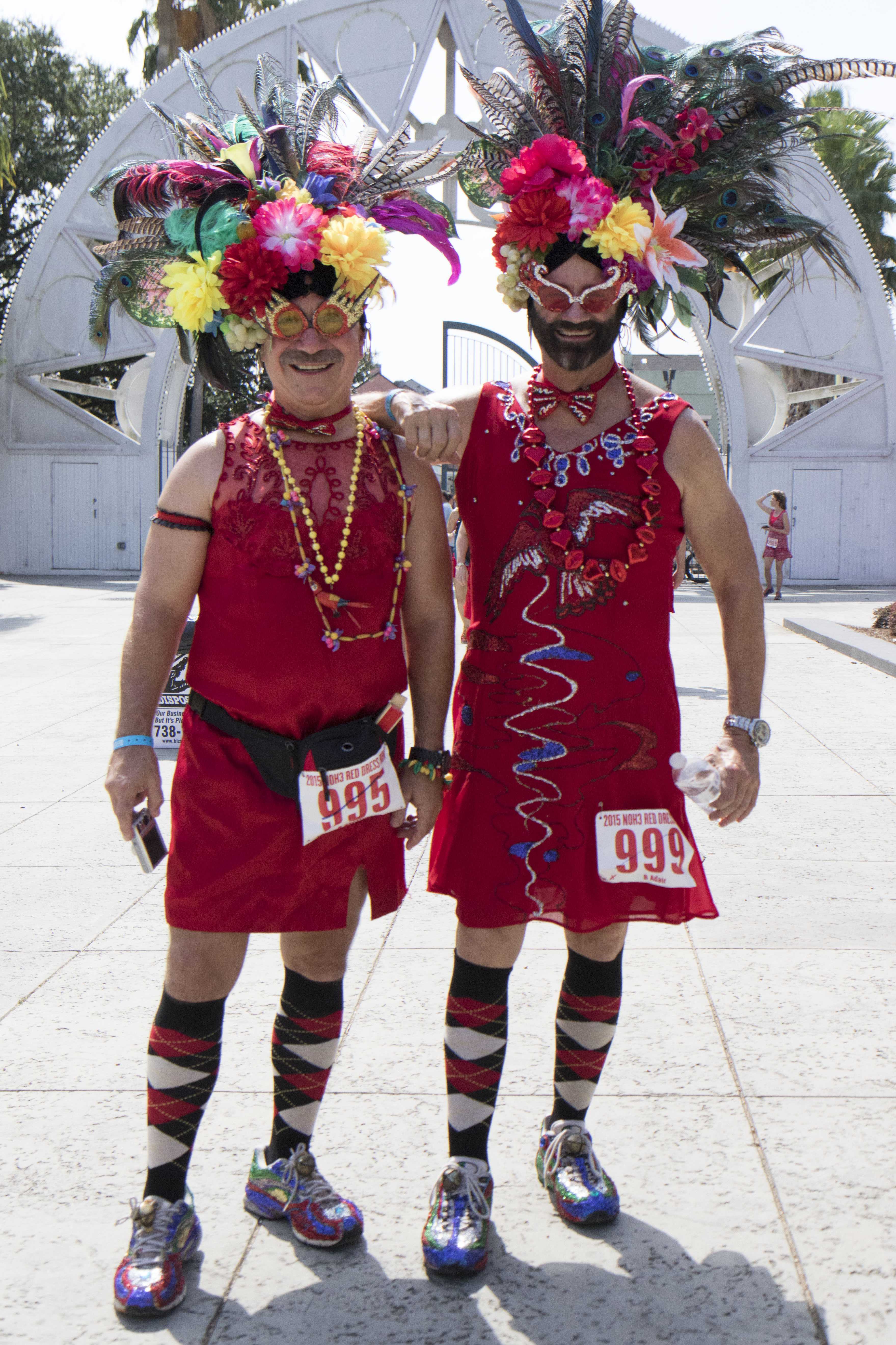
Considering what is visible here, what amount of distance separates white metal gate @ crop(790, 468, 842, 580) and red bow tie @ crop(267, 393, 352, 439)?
2097cm

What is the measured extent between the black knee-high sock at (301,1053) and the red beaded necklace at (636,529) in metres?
0.99

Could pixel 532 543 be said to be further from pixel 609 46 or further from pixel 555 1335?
pixel 555 1335

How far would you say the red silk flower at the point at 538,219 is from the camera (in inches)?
102

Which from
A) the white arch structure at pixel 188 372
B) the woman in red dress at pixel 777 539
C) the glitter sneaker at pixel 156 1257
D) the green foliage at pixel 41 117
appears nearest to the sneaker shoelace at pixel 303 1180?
the glitter sneaker at pixel 156 1257

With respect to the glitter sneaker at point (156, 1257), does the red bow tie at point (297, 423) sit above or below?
above

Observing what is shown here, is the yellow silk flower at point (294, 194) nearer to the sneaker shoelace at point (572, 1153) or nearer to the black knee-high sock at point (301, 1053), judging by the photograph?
the black knee-high sock at point (301, 1053)

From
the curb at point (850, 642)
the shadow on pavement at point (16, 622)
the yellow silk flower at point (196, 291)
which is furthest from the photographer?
the shadow on pavement at point (16, 622)

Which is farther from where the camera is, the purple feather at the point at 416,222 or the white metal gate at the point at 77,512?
the white metal gate at the point at 77,512

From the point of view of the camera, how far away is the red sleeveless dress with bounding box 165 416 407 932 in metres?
2.46

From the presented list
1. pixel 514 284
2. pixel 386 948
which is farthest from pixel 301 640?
pixel 386 948

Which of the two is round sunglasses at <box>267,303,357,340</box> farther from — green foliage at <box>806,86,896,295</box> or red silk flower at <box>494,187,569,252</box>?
green foliage at <box>806,86,896,295</box>

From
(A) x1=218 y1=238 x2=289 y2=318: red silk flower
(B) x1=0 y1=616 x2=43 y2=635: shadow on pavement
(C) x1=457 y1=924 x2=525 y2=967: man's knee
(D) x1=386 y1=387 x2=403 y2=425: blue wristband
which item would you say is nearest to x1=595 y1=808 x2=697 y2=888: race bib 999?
(C) x1=457 y1=924 x2=525 y2=967: man's knee

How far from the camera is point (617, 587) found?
2.64 m

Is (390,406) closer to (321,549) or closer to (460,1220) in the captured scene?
(321,549)
